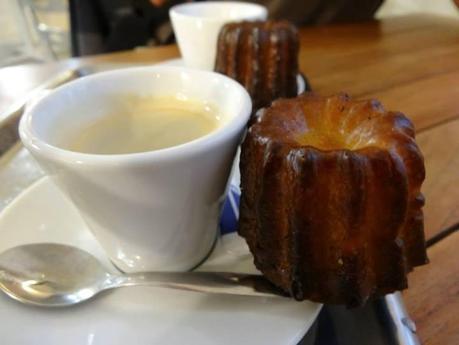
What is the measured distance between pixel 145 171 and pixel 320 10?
1.22 m

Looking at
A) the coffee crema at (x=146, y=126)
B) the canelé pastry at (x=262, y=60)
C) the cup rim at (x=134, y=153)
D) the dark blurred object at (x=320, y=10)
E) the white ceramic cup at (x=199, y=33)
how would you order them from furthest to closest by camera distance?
1. the dark blurred object at (x=320, y=10)
2. the white ceramic cup at (x=199, y=33)
3. the canelé pastry at (x=262, y=60)
4. the coffee crema at (x=146, y=126)
5. the cup rim at (x=134, y=153)

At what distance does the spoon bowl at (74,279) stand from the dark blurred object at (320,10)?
1.09 metres

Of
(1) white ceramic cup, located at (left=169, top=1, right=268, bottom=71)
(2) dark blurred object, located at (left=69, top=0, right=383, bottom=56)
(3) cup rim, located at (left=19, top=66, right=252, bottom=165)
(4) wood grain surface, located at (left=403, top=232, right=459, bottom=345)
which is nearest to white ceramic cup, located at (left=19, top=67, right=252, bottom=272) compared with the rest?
(3) cup rim, located at (left=19, top=66, right=252, bottom=165)

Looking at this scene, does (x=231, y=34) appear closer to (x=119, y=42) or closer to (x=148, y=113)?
(x=148, y=113)

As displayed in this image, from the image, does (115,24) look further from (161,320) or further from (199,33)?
(161,320)

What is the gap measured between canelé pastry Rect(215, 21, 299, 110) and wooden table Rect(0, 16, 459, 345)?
0.44ft

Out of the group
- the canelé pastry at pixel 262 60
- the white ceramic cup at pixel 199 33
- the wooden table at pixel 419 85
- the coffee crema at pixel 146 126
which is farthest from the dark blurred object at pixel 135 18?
the coffee crema at pixel 146 126

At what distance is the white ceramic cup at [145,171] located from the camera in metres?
0.34

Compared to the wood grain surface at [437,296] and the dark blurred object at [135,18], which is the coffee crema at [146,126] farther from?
the dark blurred object at [135,18]

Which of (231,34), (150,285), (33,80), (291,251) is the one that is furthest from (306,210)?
(33,80)

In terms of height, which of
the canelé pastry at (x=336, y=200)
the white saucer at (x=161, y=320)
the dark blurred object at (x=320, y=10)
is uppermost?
the canelé pastry at (x=336, y=200)

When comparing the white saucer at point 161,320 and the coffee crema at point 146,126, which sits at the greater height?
the coffee crema at point 146,126

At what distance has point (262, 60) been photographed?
0.75 meters

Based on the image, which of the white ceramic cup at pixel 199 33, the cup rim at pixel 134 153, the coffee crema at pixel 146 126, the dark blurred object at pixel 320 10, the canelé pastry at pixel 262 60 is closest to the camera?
the cup rim at pixel 134 153
